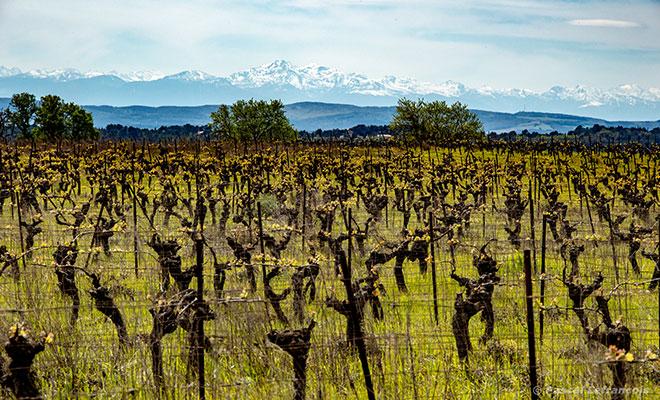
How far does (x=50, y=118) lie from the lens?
8812cm

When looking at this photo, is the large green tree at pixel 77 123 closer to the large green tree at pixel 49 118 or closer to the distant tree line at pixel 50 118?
the distant tree line at pixel 50 118

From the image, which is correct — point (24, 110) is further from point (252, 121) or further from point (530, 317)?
point (530, 317)

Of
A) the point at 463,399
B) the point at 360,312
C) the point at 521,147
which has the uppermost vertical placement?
the point at 521,147

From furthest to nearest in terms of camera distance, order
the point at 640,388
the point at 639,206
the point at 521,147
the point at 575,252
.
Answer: the point at 521,147 < the point at 639,206 < the point at 575,252 < the point at 640,388

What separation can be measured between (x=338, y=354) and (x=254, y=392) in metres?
1.16

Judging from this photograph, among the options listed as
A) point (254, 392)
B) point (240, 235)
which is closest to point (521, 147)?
point (240, 235)

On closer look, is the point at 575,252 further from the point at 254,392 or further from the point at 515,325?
the point at 254,392

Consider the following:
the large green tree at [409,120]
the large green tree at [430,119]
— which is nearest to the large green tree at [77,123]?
the large green tree at [409,120]

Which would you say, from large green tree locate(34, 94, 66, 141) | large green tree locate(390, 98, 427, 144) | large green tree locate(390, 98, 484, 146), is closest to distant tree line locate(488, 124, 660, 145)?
large green tree locate(390, 98, 484, 146)

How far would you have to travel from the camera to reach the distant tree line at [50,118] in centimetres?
8788

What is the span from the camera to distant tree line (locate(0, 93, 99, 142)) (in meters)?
87.9

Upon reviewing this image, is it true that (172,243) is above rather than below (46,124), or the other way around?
below

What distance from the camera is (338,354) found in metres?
7.87

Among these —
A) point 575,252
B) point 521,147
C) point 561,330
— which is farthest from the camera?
point 521,147
